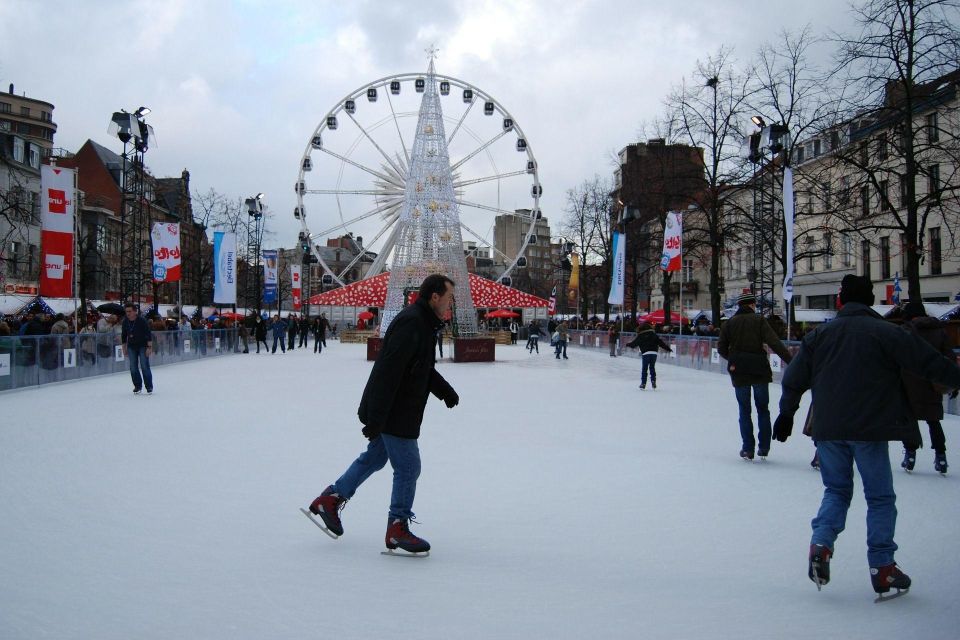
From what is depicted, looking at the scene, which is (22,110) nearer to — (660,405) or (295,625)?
(660,405)

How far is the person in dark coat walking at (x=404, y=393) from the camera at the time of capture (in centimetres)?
464

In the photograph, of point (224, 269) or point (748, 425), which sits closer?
point (748, 425)

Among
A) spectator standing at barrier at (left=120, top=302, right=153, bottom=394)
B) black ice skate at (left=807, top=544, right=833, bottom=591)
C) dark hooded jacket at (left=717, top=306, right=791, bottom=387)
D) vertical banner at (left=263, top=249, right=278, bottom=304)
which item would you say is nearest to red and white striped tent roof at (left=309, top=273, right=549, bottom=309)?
vertical banner at (left=263, top=249, right=278, bottom=304)

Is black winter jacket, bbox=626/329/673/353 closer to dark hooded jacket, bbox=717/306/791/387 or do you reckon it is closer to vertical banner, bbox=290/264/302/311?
dark hooded jacket, bbox=717/306/791/387

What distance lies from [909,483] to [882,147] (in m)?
14.1

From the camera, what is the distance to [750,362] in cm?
879

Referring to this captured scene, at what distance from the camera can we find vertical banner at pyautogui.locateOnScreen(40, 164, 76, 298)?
55.5 ft

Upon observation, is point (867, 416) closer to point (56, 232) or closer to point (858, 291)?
point (858, 291)

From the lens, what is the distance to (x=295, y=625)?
3.75 metres

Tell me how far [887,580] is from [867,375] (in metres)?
1.06

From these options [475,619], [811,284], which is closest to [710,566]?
[475,619]

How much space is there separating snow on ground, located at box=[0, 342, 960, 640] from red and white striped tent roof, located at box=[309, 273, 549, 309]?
36193 mm

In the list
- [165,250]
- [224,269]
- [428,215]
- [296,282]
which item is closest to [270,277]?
[224,269]

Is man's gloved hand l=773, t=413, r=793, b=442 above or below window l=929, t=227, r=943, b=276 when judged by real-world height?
below
